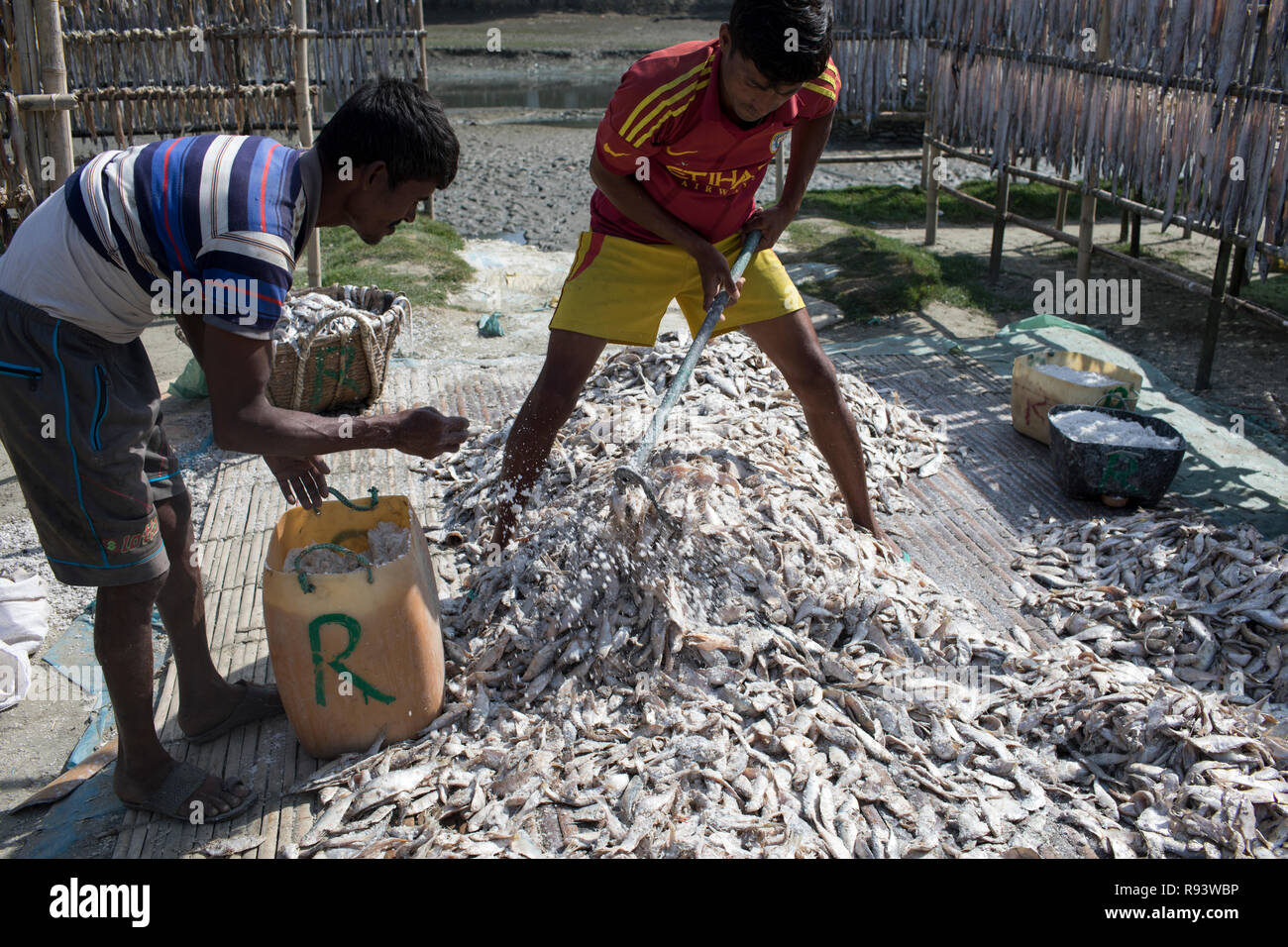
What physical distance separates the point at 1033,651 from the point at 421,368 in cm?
345

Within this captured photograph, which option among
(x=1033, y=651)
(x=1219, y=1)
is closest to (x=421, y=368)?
(x=1033, y=651)

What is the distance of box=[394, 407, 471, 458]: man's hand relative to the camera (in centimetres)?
214

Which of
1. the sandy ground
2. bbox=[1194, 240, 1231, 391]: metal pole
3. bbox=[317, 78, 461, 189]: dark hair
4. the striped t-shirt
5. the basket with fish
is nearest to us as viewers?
the striped t-shirt

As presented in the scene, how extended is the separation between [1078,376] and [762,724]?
107 inches

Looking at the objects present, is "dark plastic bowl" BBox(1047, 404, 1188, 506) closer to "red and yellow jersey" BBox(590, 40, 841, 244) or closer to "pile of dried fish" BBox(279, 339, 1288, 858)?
"pile of dried fish" BBox(279, 339, 1288, 858)

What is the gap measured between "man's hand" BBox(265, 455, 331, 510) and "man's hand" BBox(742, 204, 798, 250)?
156 cm

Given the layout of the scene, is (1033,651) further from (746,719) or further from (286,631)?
(286,631)

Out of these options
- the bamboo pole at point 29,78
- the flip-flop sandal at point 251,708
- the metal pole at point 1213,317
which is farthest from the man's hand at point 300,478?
the metal pole at point 1213,317

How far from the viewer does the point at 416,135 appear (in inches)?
79.0

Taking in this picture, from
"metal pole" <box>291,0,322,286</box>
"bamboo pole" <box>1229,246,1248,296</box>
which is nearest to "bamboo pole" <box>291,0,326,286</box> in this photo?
"metal pole" <box>291,0,322,286</box>

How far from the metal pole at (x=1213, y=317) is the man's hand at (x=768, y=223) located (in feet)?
9.60

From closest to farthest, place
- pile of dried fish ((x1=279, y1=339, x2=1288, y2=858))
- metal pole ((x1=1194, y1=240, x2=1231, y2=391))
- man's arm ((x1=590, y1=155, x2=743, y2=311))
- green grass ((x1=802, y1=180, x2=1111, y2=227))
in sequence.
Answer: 1. pile of dried fish ((x1=279, y1=339, x2=1288, y2=858))
2. man's arm ((x1=590, y1=155, x2=743, y2=311))
3. metal pole ((x1=1194, y1=240, x2=1231, y2=391))
4. green grass ((x1=802, y1=180, x2=1111, y2=227))

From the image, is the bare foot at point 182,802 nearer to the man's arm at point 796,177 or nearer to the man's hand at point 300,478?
the man's hand at point 300,478

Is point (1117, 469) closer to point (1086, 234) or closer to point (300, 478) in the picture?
point (300, 478)
